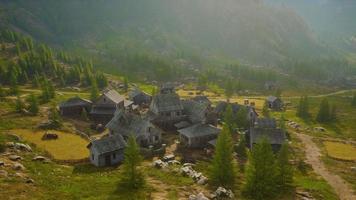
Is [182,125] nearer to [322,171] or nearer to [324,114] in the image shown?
[322,171]

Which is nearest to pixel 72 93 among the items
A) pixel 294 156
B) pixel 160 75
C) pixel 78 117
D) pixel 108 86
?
pixel 108 86

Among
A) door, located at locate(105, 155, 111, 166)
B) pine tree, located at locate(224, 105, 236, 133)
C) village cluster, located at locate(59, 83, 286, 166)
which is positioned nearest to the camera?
door, located at locate(105, 155, 111, 166)

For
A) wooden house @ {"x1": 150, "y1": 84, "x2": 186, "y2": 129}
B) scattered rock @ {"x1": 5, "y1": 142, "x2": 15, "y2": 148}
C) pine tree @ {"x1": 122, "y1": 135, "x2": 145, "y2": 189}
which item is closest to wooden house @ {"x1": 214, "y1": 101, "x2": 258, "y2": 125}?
wooden house @ {"x1": 150, "y1": 84, "x2": 186, "y2": 129}

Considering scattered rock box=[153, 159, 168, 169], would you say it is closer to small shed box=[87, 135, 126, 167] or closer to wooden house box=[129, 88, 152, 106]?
small shed box=[87, 135, 126, 167]

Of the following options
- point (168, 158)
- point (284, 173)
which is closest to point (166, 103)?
point (168, 158)

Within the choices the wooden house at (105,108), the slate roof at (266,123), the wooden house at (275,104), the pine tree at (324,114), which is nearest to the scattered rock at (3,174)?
the wooden house at (105,108)

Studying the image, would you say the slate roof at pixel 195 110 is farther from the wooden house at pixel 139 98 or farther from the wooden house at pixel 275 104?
the wooden house at pixel 275 104

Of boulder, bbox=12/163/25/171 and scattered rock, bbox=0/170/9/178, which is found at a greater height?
boulder, bbox=12/163/25/171

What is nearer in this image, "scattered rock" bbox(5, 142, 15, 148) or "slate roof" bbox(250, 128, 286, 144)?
"scattered rock" bbox(5, 142, 15, 148)
